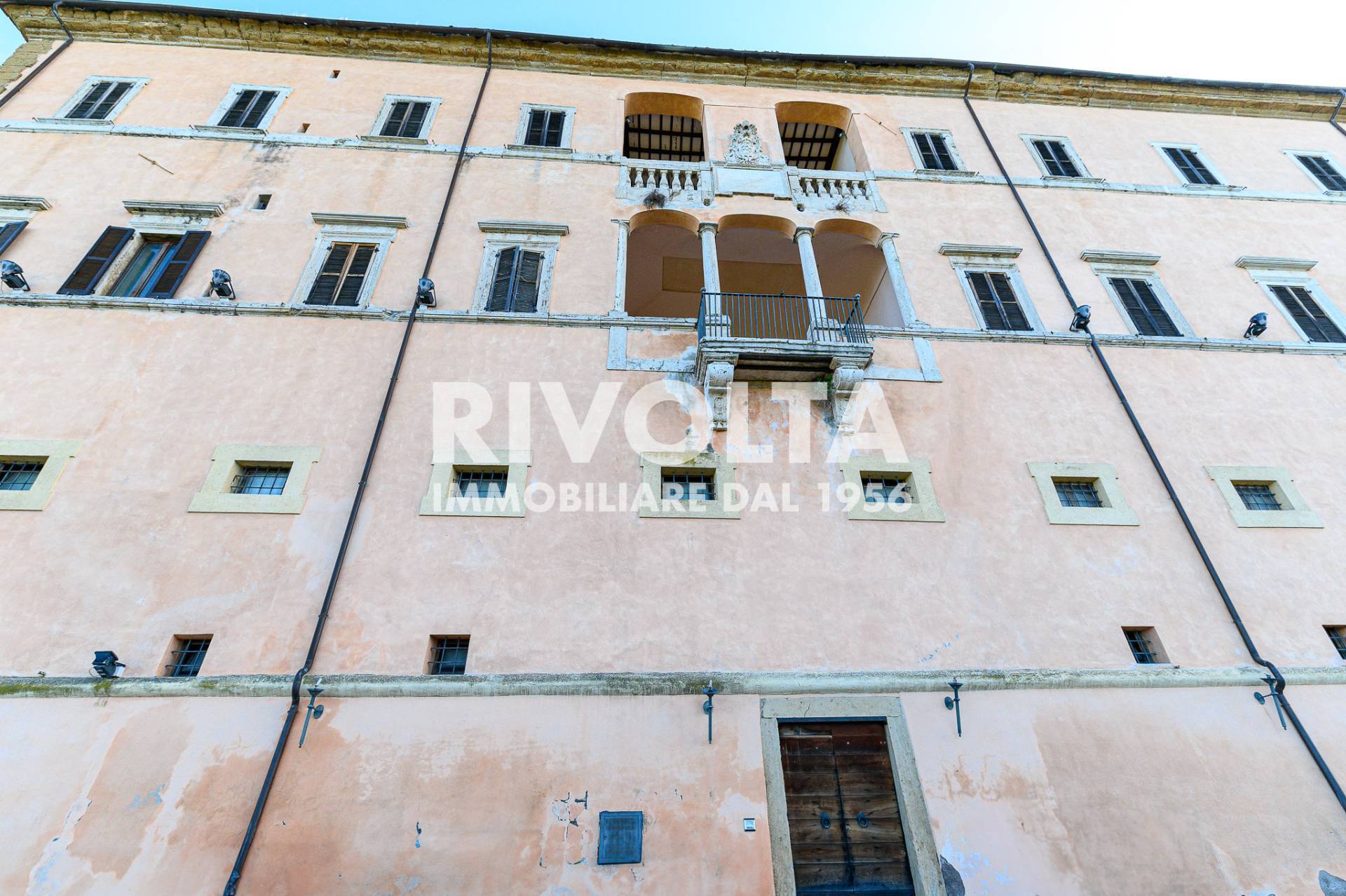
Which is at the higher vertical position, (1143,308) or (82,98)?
(82,98)

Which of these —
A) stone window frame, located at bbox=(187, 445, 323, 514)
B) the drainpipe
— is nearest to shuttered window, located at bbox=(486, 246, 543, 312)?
stone window frame, located at bbox=(187, 445, 323, 514)

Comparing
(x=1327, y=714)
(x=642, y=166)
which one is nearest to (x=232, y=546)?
(x=642, y=166)

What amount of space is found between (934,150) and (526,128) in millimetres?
9663

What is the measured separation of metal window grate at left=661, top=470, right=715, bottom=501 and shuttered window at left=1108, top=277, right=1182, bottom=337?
926 cm

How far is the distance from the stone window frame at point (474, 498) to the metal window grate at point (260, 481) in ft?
7.03

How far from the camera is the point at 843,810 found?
8.22 m

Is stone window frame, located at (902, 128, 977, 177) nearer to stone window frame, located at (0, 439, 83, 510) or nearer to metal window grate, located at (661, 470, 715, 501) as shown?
metal window grate, located at (661, 470, 715, 501)

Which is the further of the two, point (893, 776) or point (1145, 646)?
point (1145, 646)

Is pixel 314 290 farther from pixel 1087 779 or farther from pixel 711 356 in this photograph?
pixel 1087 779

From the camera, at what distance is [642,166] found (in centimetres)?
1459

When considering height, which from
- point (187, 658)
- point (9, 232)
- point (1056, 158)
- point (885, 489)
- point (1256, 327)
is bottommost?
point (187, 658)

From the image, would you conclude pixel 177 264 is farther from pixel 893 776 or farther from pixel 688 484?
pixel 893 776

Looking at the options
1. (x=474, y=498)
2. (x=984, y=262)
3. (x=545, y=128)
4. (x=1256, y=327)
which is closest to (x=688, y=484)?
(x=474, y=498)

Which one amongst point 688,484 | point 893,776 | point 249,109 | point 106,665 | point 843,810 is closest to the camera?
point 106,665
